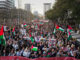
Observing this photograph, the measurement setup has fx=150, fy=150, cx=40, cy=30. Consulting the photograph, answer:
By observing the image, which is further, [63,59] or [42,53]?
[42,53]

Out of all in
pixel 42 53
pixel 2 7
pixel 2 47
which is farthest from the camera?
pixel 2 7

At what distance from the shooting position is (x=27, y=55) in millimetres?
9305

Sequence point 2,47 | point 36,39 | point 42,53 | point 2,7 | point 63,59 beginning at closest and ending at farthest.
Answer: point 63,59 < point 42,53 < point 2,47 < point 36,39 < point 2,7

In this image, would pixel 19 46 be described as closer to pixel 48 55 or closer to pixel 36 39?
pixel 36 39

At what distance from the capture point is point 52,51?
9.27 meters

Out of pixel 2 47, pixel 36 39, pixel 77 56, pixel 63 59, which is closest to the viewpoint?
pixel 63 59

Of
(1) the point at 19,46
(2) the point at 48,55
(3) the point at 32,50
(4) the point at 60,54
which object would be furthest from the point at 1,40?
(4) the point at 60,54

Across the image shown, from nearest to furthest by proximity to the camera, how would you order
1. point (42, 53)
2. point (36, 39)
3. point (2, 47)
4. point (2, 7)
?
point (42, 53), point (2, 47), point (36, 39), point (2, 7)

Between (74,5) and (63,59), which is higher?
(74,5)

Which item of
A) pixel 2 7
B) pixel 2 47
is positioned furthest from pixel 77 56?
pixel 2 7

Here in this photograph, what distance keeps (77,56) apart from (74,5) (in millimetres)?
4204

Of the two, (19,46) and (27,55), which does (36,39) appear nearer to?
(19,46)

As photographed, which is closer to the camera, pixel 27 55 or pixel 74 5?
pixel 27 55

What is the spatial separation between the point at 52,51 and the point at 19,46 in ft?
11.2
